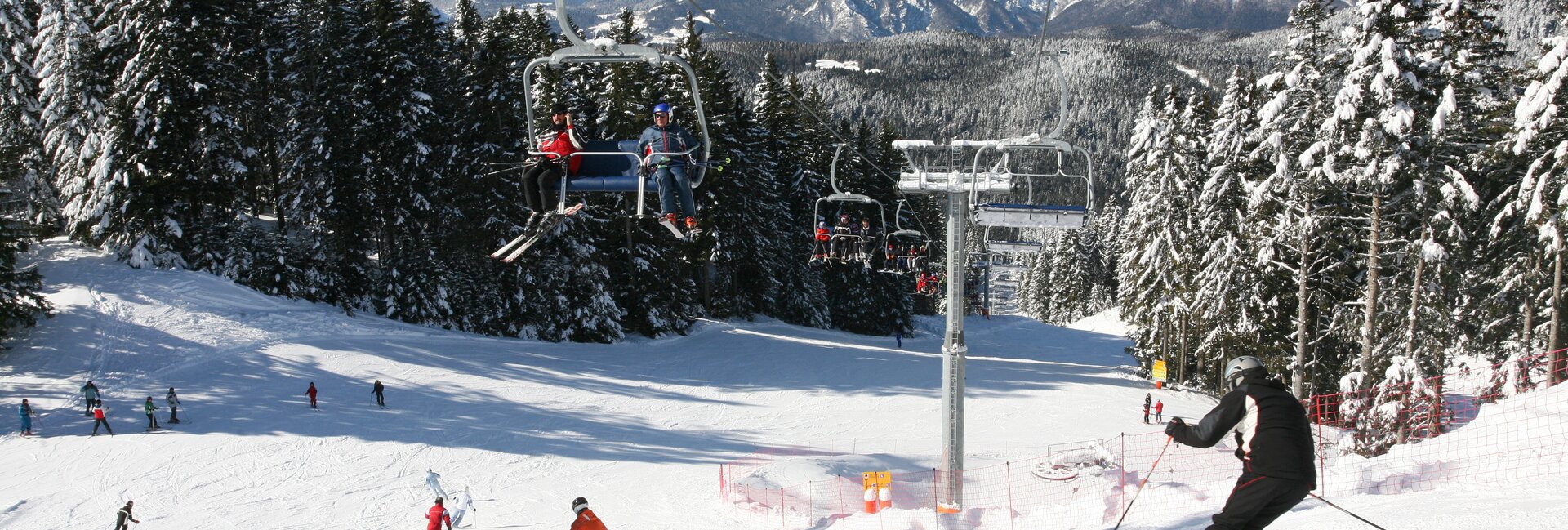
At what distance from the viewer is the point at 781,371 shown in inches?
1320

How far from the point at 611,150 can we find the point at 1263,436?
874 cm

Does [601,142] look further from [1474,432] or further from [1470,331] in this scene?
[1470,331]

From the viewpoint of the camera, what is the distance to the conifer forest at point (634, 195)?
17969 mm

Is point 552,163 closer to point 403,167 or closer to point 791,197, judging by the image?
point 403,167

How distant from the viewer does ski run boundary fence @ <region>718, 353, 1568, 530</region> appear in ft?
35.6

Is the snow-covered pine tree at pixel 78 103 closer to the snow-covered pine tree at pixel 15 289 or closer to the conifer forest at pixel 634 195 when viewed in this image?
the conifer forest at pixel 634 195

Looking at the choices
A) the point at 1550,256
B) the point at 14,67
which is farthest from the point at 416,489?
the point at 14,67

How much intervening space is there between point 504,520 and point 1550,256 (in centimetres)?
2222

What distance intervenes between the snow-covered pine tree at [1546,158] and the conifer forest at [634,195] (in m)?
0.07

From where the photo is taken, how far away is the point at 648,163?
10766mm

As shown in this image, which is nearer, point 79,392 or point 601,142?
point 601,142

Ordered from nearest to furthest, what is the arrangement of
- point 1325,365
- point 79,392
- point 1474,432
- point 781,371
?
point 1474,432, point 79,392, point 1325,365, point 781,371

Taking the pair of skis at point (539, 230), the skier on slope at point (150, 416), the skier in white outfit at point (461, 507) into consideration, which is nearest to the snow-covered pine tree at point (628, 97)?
the skier on slope at point (150, 416)

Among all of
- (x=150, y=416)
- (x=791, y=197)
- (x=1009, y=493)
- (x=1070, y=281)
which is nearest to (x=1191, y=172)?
(x=1009, y=493)
